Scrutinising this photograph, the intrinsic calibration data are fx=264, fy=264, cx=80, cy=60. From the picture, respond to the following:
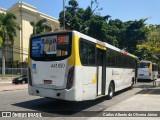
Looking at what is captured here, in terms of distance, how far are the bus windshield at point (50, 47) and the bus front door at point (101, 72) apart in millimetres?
2601

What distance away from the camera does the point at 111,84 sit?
A: 15055 millimetres

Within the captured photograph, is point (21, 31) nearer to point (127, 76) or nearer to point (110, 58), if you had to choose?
point (127, 76)

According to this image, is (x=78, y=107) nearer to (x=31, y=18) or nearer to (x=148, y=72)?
(x=148, y=72)

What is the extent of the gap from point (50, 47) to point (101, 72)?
3.30 metres

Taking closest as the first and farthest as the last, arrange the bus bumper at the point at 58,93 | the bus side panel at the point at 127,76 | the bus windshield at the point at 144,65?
the bus bumper at the point at 58,93 → the bus side panel at the point at 127,76 → the bus windshield at the point at 144,65

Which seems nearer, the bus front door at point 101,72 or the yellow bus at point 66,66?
the yellow bus at point 66,66

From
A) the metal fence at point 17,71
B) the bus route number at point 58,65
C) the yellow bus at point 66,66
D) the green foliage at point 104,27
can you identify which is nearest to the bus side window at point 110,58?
the yellow bus at point 66,66

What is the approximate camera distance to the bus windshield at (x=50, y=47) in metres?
10.5

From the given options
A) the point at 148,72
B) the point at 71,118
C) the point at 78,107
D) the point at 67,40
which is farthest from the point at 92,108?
the point at 148,72

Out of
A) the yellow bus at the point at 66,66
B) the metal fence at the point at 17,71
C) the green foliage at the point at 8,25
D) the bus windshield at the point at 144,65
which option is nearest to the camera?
the yellow bus at the point at 66,66

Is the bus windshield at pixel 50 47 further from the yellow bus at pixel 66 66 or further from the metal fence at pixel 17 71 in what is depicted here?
the metal fence at pixel 17 71

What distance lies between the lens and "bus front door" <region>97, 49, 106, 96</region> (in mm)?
12633

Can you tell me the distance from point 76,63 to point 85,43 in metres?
1.29

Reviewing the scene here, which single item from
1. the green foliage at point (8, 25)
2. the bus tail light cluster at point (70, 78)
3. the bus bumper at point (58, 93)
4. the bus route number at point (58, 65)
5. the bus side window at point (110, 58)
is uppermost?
the green foliage at point (8, 25)
